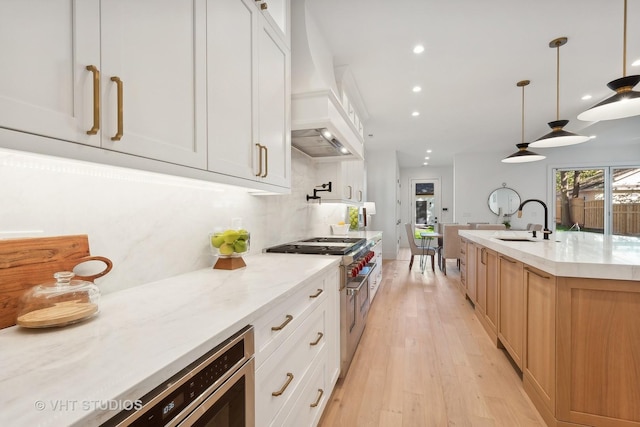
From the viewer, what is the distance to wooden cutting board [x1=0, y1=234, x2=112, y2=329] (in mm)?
809

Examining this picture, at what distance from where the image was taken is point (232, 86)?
1375mm

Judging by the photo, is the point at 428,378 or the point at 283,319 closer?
the point at 283,319

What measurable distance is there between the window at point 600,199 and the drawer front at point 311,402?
7.61 metres

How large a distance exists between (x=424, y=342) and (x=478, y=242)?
1.21 metres

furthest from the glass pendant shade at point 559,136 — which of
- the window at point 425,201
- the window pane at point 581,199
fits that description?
the window at point 425,201

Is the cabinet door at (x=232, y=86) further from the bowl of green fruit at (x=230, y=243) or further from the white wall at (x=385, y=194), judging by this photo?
the white wall at (x=385, y=194)

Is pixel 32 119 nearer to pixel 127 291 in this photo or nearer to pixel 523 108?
pixel 127 291

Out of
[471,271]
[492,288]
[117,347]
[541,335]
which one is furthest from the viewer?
[471,271]

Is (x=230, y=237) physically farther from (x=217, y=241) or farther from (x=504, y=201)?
(x=504, y=201)

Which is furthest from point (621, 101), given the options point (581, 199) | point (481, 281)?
point (581, 199)

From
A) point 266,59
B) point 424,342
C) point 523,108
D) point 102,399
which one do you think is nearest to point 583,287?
point 424,342

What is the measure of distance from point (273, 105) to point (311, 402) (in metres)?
1.68

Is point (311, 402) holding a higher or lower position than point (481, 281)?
lower

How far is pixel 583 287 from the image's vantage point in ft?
4.87
